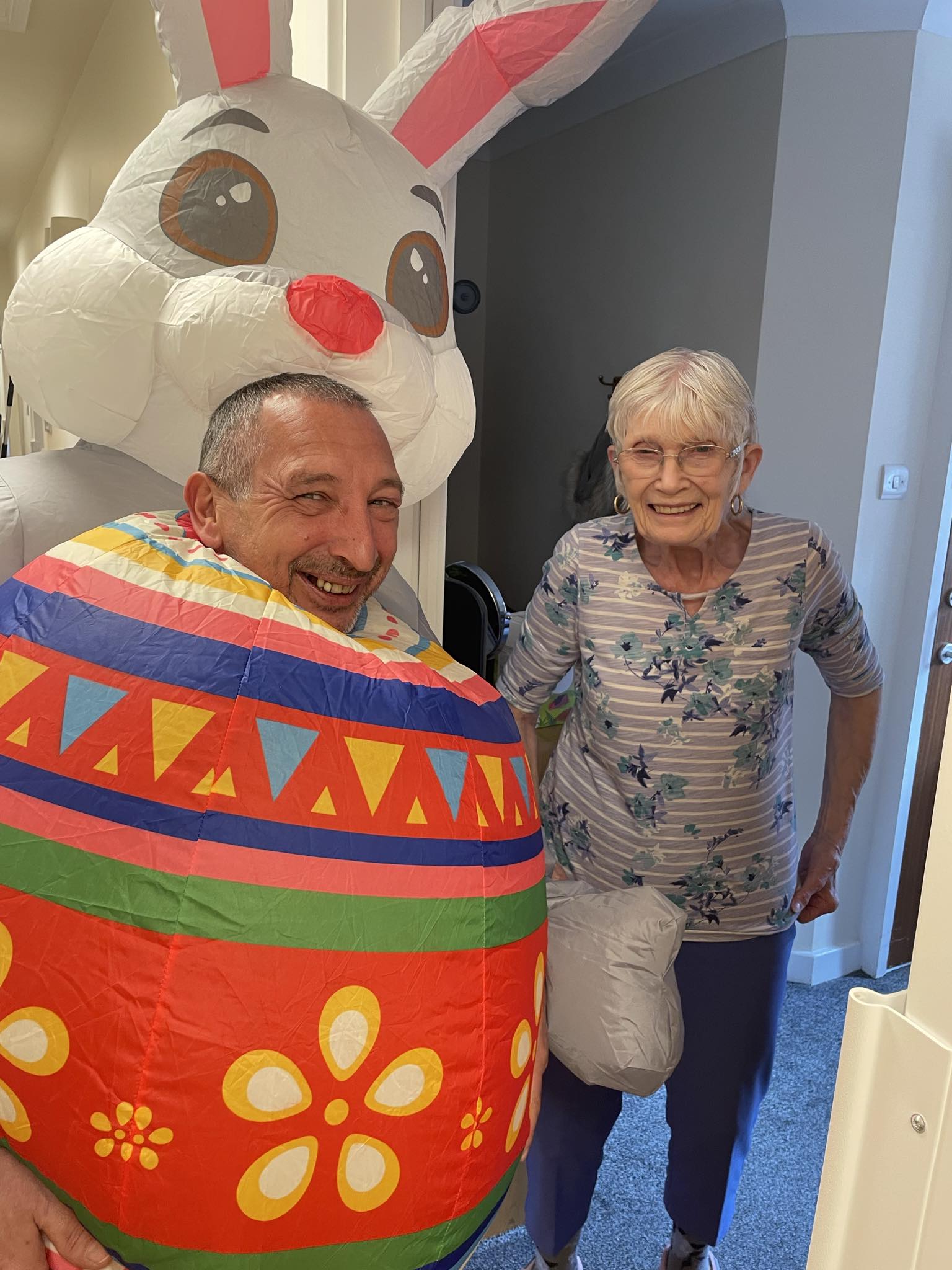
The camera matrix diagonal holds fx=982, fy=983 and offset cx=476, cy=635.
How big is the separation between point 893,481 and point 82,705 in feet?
7.03

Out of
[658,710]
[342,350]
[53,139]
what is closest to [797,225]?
[658,710]

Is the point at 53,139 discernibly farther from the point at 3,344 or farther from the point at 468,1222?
the point at 468,1222

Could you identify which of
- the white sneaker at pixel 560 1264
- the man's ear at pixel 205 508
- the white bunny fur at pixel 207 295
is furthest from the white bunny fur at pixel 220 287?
the white sneaker at pixel 560 1264

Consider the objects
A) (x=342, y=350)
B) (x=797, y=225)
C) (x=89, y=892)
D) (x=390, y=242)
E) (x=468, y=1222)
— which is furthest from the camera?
(x=797, y=225)

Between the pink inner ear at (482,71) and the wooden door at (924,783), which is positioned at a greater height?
the pink inner ear at (482,71)

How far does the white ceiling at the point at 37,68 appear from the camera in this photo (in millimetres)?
2363

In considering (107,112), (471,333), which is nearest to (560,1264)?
(107,112)

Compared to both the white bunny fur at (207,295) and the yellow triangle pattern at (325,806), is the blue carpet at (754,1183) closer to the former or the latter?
the yellow triangle pattern at (325,806)

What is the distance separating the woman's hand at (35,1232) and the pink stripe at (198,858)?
0.81ft

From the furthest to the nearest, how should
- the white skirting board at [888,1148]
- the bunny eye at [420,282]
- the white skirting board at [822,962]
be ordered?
1. the white skirting board at [822,962]
2. the bunny eye at [420,282]
3. the white skirting board at [888,1148]

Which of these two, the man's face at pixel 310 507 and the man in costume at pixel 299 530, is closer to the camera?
the man in costume at pixel 299 530

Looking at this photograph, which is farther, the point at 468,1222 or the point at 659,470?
the point at 659,470

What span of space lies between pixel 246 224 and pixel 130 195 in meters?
0.12

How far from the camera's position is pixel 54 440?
181 cm
